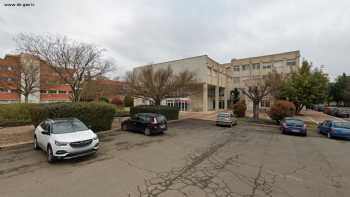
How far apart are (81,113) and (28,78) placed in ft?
66.2

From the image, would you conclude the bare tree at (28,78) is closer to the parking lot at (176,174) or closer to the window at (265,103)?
the parking lot at (176,174)

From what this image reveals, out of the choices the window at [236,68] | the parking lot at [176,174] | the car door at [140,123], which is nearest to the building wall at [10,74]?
the car door at [140,123]

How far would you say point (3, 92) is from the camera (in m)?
35.8

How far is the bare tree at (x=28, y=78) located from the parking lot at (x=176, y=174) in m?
20.9

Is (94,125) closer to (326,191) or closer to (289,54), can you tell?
(326,191)

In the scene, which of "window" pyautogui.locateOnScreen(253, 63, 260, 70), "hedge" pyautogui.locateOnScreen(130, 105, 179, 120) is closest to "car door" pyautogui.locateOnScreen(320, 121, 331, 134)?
"hedge" pyautogui.locateOnScreen(130, 105, 179, 120)

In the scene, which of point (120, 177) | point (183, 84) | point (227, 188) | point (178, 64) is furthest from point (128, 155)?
point (178, 64)

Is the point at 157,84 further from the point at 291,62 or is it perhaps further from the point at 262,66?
the point at 291,62

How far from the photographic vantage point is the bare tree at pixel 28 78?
74.4 ft

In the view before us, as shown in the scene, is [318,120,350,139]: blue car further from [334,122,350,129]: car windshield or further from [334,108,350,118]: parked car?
[334,108,350,118]: parked car

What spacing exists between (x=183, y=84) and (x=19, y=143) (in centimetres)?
1709

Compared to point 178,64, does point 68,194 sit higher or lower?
lower

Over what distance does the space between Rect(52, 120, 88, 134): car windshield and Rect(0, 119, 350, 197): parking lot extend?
124cm

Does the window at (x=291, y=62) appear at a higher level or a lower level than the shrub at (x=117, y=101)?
higher
